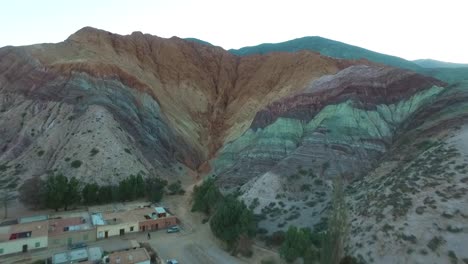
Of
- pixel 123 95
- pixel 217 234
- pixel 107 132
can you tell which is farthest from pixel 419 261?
pixel 123 95

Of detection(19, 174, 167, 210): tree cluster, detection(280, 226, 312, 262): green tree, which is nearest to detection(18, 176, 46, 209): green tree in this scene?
detection(19, 174, 167, 210): tree cluster

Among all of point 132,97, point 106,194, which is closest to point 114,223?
point 106,194

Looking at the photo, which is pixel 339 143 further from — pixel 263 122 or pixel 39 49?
pixel 39 49

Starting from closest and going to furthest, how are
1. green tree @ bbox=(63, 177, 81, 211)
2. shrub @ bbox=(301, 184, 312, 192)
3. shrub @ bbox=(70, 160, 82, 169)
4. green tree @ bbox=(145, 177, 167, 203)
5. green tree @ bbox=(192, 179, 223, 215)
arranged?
1. shrub @ bbox=(301, 184, 312, 192)
2. green tree @ bbox=(192, 179, 223, 215)
3. green tree @ bbox=(63, 177, 81, 211)
4. green tree @ bbox=(145, 177, 167, 203)
5. shrub @ bbox=(70, 160, 82, 169)

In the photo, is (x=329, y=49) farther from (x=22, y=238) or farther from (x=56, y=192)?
(x=22, y=238)

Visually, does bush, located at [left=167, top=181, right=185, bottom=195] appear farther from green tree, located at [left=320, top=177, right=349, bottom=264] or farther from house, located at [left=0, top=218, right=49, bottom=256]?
green tree, located at [left=320, top=177, right=349, bottom=264]

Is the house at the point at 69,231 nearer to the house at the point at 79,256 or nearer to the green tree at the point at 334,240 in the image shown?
the house at the point at 79,256

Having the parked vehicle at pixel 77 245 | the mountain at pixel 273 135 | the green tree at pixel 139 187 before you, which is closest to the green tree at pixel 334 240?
the mountain at pixel 273 135
